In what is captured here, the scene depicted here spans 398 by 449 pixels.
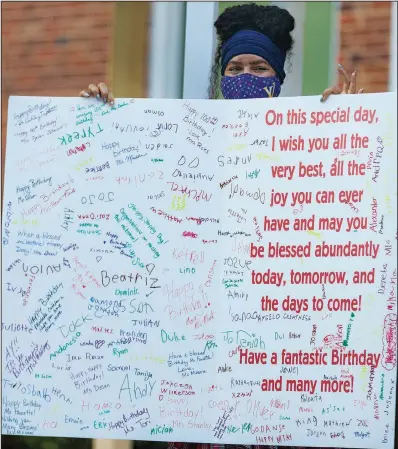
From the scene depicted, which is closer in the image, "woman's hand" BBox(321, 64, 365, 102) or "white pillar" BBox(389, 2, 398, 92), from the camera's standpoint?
"woman's hand" BBox(321, 64, 365, 102)

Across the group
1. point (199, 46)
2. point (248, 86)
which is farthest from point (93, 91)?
point (199, 46)

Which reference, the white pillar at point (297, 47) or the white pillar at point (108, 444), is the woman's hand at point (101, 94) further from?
the white pillar at point (108, 444)

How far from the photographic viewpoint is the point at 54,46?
5160mm

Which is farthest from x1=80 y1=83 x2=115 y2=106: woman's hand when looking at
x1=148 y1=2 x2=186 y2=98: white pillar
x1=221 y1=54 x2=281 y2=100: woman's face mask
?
x1=148 y1=2 x2=186 y2=98: white pillar

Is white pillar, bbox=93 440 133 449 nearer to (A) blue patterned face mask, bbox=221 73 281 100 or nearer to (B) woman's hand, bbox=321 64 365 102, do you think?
(A) blue patterned face mask, bbox=221 73 281 100

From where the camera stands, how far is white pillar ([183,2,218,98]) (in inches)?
182

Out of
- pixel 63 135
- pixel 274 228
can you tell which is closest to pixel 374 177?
pixel 274 228

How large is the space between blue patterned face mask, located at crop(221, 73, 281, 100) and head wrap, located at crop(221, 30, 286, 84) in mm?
80

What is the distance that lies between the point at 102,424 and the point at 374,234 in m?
1.28

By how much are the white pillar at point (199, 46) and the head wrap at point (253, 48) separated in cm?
104

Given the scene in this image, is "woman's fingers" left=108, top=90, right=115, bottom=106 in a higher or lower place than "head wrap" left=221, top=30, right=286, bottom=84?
lower

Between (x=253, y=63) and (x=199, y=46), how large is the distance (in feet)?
4.62

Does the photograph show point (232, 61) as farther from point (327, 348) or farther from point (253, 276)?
point (327, 348)

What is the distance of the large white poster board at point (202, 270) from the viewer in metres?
3.17
